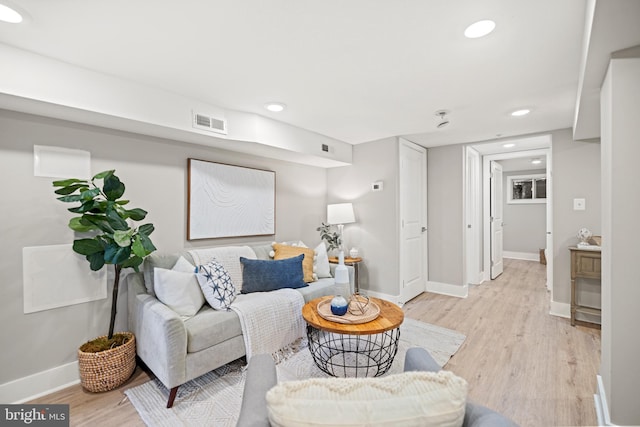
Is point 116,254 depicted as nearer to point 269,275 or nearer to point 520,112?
point 269,275

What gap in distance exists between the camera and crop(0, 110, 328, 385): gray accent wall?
1936 mm

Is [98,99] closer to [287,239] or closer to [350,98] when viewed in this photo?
[350,98]

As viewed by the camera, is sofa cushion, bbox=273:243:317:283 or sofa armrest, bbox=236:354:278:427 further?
sofa cushion, bbox=273:243:317:283

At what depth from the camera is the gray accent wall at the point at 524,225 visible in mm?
6668

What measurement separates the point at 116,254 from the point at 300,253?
67.9 inches

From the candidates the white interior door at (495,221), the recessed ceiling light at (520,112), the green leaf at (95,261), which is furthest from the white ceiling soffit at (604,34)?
the white interior door at (495,221)

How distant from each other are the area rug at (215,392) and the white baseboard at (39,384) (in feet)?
1.74

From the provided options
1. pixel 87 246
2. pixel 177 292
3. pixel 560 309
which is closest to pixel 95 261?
pixel 87 246

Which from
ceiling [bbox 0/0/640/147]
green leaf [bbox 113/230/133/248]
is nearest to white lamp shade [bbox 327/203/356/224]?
ceiling [bbox 0/0/640/147]

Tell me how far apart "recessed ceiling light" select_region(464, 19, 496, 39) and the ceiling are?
1.3 inches

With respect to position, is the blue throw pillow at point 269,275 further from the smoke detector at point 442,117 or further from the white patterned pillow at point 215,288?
Answer: the smoke detector at point 442,117

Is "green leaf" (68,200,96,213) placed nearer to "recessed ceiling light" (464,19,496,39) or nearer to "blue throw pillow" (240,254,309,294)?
"blue throw pillow" (240,254,309,294)

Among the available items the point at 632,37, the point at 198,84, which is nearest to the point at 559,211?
the point at 632,37

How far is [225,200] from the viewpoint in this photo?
3.13 m
